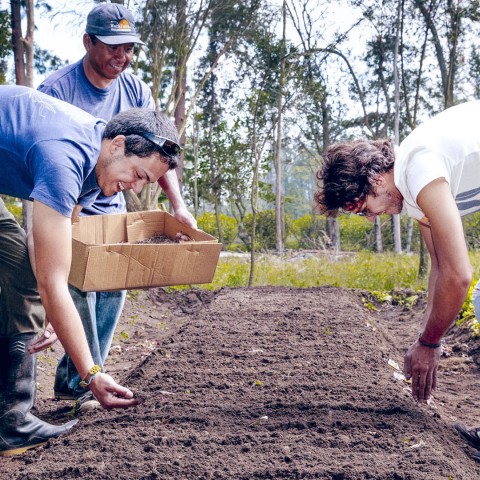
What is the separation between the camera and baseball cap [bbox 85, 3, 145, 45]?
119 inches

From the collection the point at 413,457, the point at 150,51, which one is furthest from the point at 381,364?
the point at 150,51

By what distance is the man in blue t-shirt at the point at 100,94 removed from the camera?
307 centimetres

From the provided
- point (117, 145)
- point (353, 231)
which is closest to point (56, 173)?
point (117, 145)

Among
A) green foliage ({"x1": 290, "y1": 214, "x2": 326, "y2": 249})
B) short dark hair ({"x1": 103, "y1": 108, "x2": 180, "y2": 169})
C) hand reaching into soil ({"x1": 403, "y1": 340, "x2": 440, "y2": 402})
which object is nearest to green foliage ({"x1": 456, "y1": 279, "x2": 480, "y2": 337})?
hand reaching into soil ({"x1": 403, "y1": 340, "x2": 440, "y2": 402})

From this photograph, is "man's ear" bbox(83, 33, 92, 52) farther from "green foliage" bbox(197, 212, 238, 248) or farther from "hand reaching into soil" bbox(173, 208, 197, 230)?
"green foliage" bbox(197, 212, 238, 248)

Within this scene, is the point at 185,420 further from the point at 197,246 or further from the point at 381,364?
the point at 381,364

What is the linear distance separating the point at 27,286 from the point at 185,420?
0.94 metres

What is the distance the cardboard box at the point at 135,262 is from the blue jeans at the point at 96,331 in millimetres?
456

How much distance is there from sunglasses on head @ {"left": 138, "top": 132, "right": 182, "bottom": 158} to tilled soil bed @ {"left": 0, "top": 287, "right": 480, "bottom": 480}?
111 cm

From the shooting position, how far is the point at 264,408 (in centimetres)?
269

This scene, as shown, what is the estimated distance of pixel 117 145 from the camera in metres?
2.14

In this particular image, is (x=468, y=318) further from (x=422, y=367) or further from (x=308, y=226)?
(x=308, y=226)

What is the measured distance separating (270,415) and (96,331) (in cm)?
116

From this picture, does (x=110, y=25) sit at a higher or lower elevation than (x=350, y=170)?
higher
